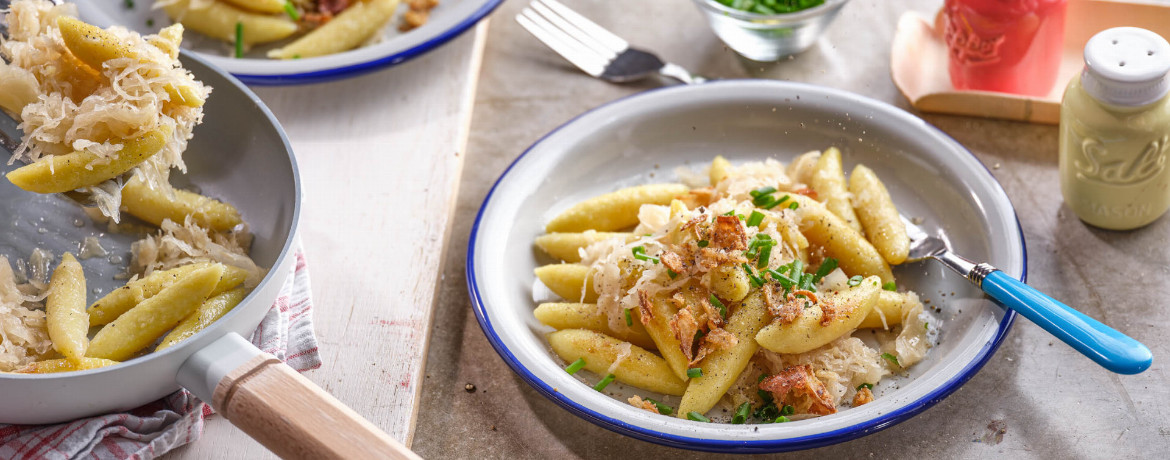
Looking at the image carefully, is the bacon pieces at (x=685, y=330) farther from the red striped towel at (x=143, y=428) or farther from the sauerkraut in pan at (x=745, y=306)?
the red striped towel at (x=143, y=428)

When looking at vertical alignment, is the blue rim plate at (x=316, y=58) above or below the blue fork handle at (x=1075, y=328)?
above

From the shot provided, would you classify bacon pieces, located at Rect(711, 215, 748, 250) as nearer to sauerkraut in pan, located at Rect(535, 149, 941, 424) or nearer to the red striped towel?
sauerkraut in pan, located at Rect(535, 149, 941, 424)

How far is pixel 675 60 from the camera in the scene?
9.05 feet

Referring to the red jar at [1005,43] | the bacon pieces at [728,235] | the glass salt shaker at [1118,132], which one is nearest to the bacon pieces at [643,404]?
the bacon pieces at [728,235]

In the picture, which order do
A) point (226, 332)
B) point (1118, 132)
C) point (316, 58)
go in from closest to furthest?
1. point (226, 332)
2. point (1118, 132)
3. point (316, 58)

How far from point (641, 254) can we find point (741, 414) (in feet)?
1.20

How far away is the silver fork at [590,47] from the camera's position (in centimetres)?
264

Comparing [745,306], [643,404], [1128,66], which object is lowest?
[643,404]

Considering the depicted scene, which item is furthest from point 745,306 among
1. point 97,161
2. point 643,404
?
point 97,161

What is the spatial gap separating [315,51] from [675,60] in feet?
3.36

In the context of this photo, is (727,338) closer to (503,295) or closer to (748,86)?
(503,295)

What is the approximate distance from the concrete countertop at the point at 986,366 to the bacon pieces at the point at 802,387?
113 mm

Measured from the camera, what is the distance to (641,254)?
1.83 meters

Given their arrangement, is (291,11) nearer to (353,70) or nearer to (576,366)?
(353,70)
